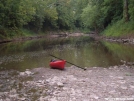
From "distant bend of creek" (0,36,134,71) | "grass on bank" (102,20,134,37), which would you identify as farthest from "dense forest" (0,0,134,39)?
"distant bend of creek" (0,36,134,71)

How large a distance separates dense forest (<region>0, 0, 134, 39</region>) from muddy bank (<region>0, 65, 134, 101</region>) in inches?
984

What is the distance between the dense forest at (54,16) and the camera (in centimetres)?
4440

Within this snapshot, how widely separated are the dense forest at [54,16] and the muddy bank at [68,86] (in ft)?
82.0

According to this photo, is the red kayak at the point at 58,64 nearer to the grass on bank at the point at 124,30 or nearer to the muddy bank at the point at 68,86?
the muddy bank at the point at 68,86

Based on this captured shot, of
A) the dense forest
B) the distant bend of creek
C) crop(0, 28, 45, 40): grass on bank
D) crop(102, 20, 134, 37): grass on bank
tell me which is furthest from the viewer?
crop(0, 28, 45, 40): grass on bank

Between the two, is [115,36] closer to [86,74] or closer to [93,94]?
[86,74]

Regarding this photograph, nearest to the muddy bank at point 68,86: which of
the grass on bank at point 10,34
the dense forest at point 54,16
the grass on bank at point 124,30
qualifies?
the grass on bank at point 124,30

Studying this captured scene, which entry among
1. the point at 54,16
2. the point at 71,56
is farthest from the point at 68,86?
the point at 54,16

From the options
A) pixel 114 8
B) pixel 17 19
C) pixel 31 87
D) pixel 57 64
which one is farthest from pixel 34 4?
pixel 31 87

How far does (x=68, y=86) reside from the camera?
12852 mm

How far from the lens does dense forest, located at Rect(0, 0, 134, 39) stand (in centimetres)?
4440

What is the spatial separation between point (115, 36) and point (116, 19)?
9.47 metres

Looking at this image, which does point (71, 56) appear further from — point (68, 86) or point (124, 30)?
point (124, 30)

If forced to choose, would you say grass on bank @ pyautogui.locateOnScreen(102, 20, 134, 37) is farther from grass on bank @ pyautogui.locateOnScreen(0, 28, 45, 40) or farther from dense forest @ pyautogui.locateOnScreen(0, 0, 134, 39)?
grass on bank @ pyautogui.locateOnScreen(0, 28, 45, 40)
